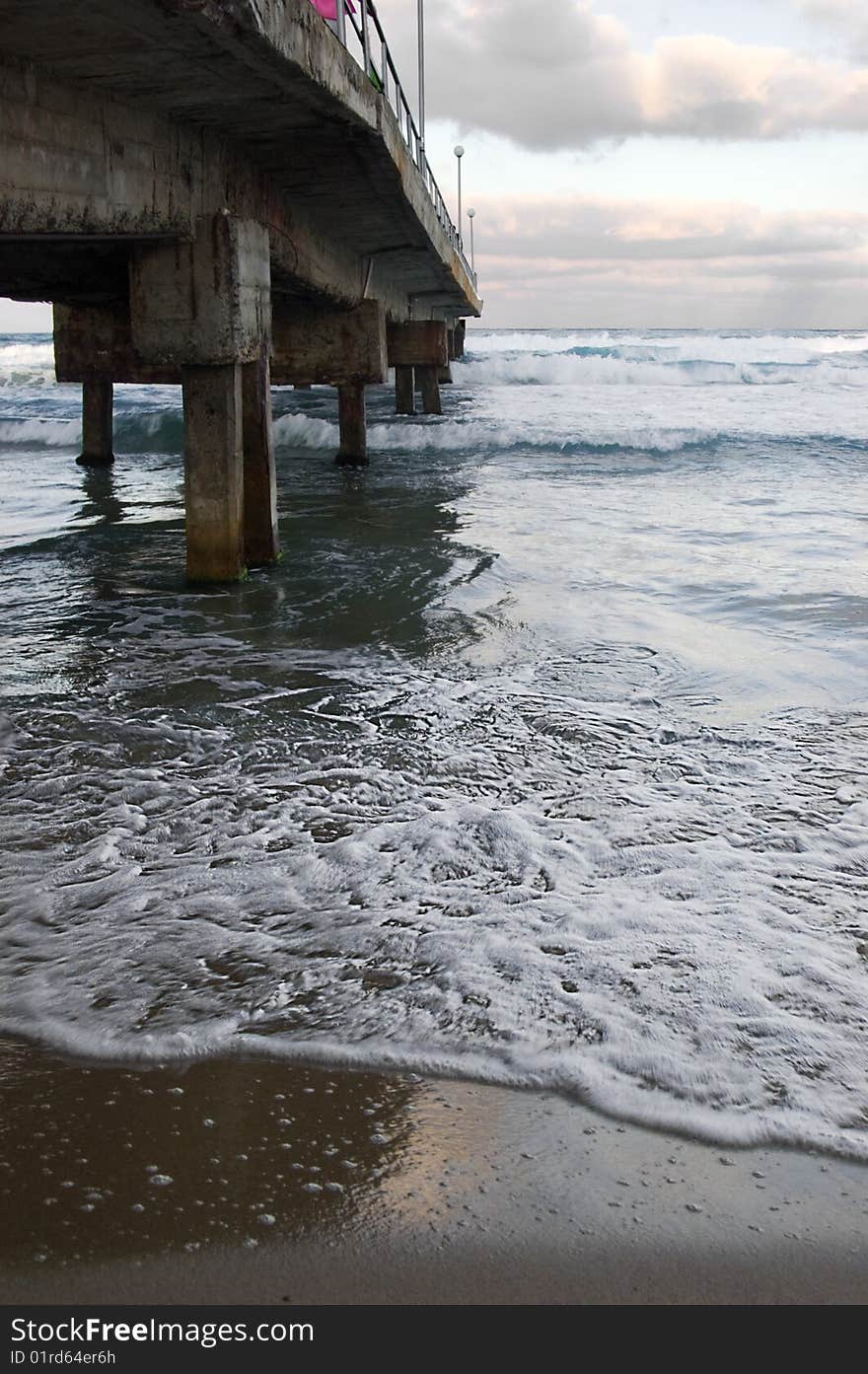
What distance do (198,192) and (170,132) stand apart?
511 mm

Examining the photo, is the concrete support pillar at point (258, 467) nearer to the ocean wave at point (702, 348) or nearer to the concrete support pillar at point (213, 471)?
the concrete support pillar at point (213, 471)

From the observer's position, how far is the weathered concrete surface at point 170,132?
18.6 feet

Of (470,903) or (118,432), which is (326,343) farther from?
(470,903)

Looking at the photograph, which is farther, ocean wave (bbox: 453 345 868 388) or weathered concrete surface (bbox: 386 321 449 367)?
ocean wave (bbox: 453 345 868 388)

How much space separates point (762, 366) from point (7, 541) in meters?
50.1

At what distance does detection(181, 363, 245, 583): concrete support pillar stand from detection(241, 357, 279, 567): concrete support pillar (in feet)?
Result: 1.66

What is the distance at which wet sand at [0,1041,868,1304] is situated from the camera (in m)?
2.22

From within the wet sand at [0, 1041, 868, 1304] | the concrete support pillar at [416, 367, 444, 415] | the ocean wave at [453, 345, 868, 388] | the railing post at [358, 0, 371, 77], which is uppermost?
the railing post at [358, 0, 371, 77]

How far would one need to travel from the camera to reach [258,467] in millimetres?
9398

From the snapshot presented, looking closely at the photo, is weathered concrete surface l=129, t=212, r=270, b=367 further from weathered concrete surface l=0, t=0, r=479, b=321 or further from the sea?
the sea

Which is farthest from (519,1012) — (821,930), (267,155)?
(267,155)

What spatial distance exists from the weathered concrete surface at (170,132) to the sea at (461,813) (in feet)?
8.04

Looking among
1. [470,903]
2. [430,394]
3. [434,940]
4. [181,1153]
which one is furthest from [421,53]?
[181,1153]

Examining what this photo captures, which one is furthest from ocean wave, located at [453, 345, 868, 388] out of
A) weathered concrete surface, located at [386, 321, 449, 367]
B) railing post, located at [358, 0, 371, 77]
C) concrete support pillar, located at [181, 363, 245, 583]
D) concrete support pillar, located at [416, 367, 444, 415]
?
concrete support pillar, located at [181, 363, 245, 583]
